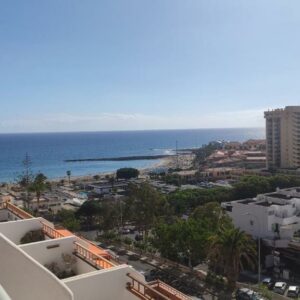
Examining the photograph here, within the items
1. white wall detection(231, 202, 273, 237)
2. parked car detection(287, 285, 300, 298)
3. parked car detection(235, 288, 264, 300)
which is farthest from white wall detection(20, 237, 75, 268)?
white wall detection(231, 202, 273, 237)

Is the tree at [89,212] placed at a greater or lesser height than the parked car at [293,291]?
greater

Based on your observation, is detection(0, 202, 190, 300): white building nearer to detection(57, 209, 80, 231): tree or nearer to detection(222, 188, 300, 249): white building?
detection(222, 188, 300, 249): white building

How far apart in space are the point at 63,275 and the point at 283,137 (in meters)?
96.4

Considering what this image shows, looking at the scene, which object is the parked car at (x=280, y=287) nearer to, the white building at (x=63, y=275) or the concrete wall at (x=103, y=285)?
the white building at (x=63, y=275)

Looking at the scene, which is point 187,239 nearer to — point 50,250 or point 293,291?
point 293,291

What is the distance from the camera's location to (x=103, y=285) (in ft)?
35.5

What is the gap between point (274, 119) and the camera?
10438 centimetres

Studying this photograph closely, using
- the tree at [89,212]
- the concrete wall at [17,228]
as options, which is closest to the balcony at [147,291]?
the concrete wall at [17,228]

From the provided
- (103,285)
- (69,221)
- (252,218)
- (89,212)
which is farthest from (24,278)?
(89,212)

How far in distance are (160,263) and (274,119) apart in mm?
78134

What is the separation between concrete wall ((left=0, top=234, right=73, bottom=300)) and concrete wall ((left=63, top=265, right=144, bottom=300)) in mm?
1088

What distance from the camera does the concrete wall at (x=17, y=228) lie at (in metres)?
15.3

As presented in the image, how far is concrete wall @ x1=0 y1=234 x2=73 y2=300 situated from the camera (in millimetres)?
8695

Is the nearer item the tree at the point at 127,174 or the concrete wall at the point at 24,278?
the concrete wall at the point at 24,278
